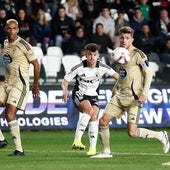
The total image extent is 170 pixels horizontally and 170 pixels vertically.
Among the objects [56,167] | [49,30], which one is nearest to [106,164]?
[56,167]

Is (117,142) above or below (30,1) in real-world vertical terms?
below

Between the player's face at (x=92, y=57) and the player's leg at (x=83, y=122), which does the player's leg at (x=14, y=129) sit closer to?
the player's leg at (x=83, y=122)

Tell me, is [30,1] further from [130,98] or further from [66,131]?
[130,98]

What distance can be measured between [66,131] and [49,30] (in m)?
4.17

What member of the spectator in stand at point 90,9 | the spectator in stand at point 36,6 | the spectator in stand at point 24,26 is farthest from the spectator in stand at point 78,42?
the spectator in stand at point 36,6

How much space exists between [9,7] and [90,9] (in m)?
2.56

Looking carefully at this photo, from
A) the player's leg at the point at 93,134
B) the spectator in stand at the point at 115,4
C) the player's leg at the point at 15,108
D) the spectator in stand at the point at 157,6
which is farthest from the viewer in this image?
the spectator in stand at the point at 115,4

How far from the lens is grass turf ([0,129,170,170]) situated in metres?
13.5

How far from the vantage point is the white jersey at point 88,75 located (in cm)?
1691

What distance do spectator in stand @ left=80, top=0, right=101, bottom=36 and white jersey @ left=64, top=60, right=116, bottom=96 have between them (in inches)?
407

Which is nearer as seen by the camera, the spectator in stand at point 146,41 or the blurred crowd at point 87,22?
the spectator in stand at point 146,41

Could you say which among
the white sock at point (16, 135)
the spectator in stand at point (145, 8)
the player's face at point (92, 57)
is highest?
the spectator in stand at point (145, 8)

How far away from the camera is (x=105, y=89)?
2362 cm

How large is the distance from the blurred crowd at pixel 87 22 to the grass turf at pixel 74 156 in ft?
13.5
